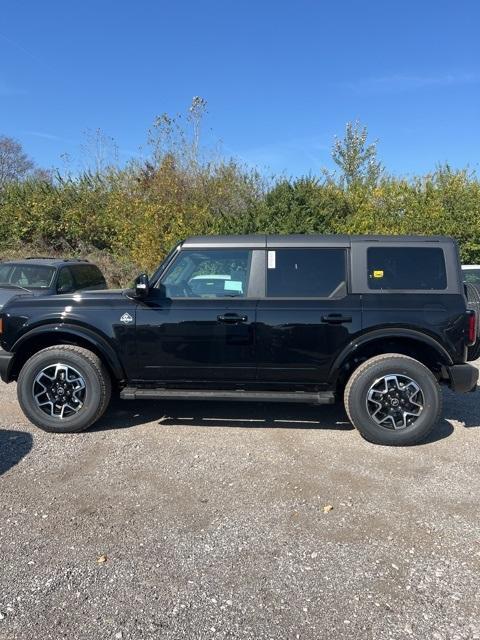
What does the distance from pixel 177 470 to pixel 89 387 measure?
129 cm

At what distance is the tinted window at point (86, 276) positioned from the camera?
9234mm

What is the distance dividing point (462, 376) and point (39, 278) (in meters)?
6.93

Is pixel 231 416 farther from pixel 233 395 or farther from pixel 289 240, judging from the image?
pixel 289 240

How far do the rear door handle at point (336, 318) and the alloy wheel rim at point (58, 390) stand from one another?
2350mm

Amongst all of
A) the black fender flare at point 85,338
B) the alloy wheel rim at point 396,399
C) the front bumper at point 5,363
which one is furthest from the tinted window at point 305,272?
the front bumper at point 5,363

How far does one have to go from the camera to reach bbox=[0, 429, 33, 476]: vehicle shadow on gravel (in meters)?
4.16

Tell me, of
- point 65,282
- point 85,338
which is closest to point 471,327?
point 85,338

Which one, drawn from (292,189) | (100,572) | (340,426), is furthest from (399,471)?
(292,189)

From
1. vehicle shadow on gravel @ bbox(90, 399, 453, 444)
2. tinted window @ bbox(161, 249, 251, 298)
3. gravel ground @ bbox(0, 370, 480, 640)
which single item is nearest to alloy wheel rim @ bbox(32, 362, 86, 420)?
gravel ground @ bbox(0, 370, 480, 640)

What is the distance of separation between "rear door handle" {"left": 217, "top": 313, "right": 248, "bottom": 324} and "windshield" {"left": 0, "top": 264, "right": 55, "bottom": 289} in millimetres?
4962

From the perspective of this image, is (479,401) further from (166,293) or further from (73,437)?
(73,437)

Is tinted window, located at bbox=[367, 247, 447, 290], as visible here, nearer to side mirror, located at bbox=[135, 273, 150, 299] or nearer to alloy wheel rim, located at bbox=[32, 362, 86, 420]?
side mirror, located at bbox=[135, 273, 150, 299]

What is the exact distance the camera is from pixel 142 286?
15.2 ft

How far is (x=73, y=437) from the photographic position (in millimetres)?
4691
